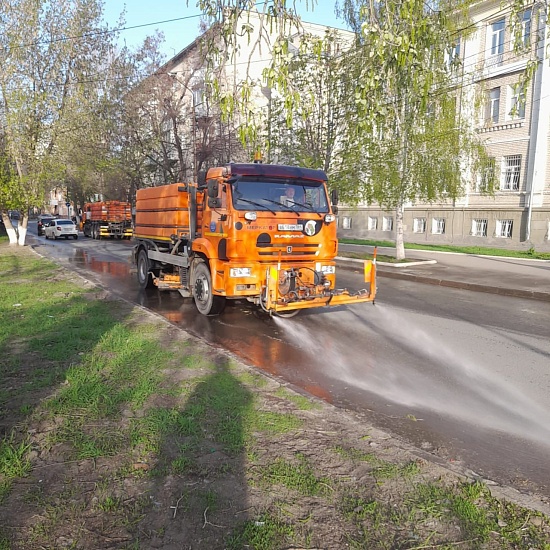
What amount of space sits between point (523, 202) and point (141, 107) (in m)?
22.0

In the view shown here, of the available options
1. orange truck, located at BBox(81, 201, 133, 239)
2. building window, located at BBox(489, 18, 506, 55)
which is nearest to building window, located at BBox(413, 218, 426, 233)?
building window, located at BBox(489, 18, 506, 55)

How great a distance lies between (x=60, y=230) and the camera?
36406 mm

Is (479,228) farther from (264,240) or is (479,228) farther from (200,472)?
(200,472)

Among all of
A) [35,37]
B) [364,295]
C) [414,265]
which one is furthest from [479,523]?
[35,37]

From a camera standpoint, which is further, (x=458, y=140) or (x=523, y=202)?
(x=523, y=202)

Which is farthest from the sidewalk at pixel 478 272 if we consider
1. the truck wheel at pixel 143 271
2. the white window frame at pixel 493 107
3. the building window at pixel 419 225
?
the white window frame at pixel 493 107

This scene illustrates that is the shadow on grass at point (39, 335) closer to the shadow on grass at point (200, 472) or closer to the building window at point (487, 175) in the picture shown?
the shadow on grass at point (200, 472)

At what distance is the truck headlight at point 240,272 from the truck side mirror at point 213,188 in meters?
1.31

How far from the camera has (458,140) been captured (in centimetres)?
1853

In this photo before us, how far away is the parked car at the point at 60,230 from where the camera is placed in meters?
36.4

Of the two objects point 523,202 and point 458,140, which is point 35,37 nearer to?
point 458,140

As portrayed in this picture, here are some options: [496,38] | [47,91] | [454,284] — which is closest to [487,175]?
[496,38]

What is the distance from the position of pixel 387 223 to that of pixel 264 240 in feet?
84.1

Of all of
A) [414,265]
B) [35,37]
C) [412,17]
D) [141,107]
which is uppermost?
[35,37]
